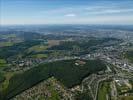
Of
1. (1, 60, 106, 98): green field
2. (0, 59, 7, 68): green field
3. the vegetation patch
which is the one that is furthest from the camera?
(0, 59, 7, 68): green field

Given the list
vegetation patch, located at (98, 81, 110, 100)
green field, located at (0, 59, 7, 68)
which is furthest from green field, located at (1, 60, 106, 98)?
green field, located at (0, 59, 7, 68)

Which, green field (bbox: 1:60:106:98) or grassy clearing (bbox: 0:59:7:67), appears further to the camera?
grassy clearing (bbox: 0:59:7:67)

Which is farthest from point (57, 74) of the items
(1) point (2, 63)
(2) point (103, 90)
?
(1) point (2, 63)

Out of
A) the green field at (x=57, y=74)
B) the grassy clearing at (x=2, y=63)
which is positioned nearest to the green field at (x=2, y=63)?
the grassy clearing at (x=2, y=63)

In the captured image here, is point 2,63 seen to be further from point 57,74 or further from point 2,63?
point 57,74

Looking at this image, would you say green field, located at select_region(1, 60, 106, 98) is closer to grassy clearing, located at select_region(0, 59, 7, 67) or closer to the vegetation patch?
the vegetation patch

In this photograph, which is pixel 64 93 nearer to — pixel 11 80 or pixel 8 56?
pixel 11 80

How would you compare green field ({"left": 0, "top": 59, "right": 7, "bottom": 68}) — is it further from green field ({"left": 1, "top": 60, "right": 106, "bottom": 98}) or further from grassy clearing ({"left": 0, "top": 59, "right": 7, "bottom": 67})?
green field ({"left": 1, "top": 60, "right": 106, "bottom": 98})

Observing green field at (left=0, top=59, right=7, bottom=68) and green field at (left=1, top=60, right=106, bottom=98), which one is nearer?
green field at (left=1, top=60, right=106, bottom=98)

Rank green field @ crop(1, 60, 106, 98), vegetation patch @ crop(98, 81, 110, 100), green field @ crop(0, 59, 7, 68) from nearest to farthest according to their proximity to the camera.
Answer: vegetation patch @ crop(98, 81, 110, 100) → green field @ crop(1, 60, 106, 98) → green field @ crop(0, 59, 7, 68)
